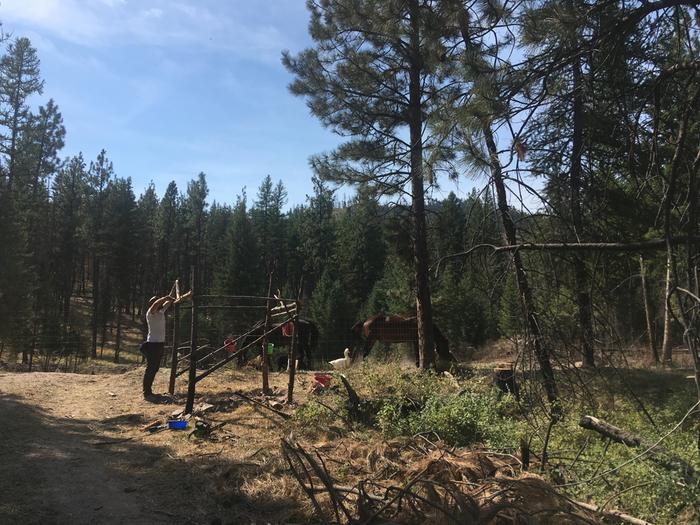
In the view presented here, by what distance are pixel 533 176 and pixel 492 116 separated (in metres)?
0.78

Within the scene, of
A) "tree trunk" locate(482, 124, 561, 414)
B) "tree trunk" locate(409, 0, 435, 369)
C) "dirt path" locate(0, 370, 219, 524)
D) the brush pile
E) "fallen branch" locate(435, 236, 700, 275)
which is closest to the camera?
"fallen branch" locate(435, 236, 700, 275)

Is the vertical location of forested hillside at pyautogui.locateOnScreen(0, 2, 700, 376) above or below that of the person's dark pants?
above

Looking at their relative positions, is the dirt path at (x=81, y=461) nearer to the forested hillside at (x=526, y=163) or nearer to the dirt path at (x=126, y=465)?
the dirt path at (x=126, y=465)

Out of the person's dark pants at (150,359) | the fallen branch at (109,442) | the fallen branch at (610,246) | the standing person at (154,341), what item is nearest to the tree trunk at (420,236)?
the standing person at (154,341)

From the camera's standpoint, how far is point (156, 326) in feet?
30.7

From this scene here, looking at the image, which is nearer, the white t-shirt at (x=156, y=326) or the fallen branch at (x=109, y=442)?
the fallen branch at (x=109, y=442)

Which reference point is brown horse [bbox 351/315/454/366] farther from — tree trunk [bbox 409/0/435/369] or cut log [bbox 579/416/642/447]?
cut log [bbox 579/416/642/447]

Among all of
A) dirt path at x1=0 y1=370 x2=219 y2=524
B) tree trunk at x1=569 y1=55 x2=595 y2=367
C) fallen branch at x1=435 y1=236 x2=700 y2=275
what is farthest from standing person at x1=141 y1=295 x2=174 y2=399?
tree trunk at x1=569 y1=55 x2=595 y2=367

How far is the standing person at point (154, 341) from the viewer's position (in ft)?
30.2

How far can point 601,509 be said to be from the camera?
11.9 ft

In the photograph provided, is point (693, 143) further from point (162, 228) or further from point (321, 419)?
point (162, 228)

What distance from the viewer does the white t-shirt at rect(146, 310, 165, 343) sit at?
9273 mm

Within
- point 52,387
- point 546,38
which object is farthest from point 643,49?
point 52,387

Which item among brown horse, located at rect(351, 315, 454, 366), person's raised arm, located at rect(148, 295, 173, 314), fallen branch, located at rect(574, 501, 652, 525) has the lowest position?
fallen branch, located at rect(574, 501, 652, 525)
